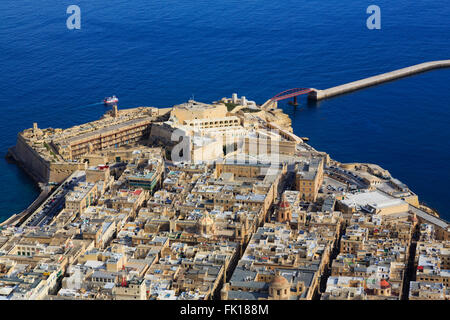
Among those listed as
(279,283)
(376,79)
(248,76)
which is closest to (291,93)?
(248,76)

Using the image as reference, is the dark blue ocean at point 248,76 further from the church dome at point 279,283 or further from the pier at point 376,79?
the church dome at point 279,283

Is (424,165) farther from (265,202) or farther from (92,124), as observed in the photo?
(92,124)

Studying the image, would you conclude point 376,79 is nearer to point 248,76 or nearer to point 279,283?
point 248,76

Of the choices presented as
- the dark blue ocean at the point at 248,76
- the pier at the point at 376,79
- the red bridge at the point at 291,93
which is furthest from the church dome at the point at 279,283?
the pier at the point at 376,79

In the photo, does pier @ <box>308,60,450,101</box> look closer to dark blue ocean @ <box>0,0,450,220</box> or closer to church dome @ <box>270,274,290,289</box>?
dark blue ocean @ <box>0,0,450,220</box>

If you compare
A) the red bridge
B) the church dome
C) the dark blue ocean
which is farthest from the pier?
the church dome
